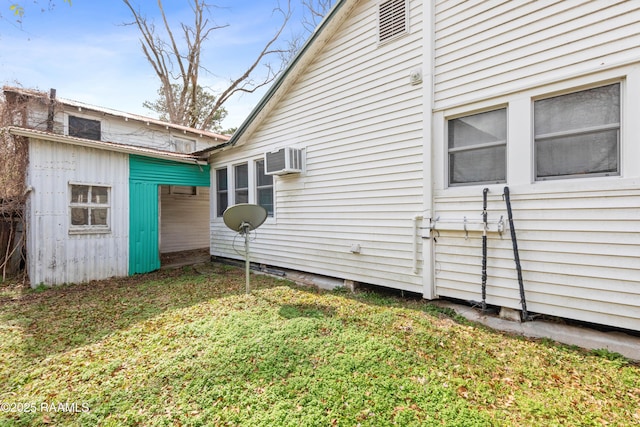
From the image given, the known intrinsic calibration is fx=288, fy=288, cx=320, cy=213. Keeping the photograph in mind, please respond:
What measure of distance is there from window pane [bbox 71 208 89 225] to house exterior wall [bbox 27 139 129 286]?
0.15m

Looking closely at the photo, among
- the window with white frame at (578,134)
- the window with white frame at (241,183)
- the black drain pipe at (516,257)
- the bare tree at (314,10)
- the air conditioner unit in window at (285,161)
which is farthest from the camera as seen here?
the bare tree at (314,10)

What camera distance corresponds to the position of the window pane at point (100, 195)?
22.4ft

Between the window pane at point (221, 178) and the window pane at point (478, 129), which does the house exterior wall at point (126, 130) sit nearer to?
the window pane at point (221, 178)

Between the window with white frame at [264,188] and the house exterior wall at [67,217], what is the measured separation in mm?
3271

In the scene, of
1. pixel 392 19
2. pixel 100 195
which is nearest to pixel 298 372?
pixel 392 19

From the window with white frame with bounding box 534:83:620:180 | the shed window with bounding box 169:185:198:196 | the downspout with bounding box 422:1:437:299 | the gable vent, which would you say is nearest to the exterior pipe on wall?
the downspout with bounding box 422:1:437:299

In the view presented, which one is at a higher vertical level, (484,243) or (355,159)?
(355,159)

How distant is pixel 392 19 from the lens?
4785mm

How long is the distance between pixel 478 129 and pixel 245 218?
13.4 feet

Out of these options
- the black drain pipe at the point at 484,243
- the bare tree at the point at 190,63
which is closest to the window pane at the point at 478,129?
the black drain pipe at the point at 484,243

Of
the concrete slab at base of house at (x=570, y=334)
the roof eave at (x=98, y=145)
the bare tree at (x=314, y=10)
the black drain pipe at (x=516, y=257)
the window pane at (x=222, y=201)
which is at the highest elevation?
the bare tree at (x=314, y=10)

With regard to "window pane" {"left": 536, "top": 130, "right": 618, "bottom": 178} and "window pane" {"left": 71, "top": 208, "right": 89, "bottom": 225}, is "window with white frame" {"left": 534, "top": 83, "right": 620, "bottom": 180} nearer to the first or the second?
"window pane" {"left": 536, "top": 130, "right": 618, "bottom": 178}

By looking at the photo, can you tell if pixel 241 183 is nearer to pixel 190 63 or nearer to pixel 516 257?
pixel 516 257

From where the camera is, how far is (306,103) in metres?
6.29
